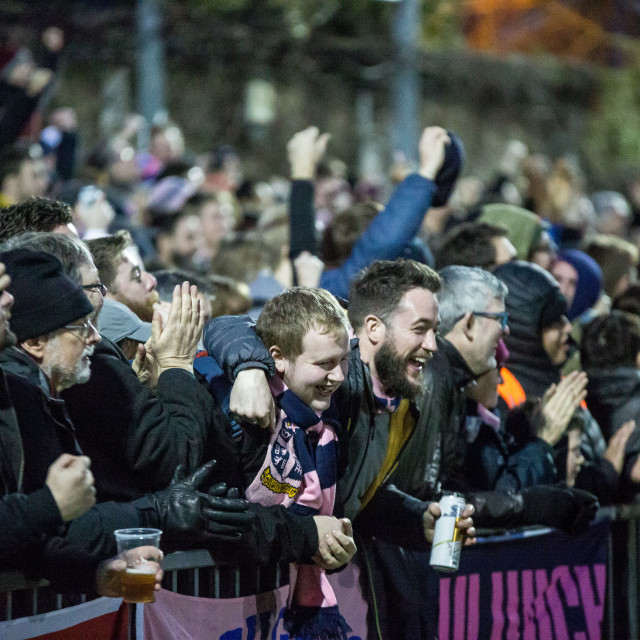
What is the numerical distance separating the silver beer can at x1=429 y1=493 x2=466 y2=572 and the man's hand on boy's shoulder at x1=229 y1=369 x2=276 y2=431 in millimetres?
803

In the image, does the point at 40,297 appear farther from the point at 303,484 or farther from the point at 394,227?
the point at 394,227

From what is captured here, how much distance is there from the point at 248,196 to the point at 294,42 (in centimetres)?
786

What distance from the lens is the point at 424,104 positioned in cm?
2117

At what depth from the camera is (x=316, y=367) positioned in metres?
3.94

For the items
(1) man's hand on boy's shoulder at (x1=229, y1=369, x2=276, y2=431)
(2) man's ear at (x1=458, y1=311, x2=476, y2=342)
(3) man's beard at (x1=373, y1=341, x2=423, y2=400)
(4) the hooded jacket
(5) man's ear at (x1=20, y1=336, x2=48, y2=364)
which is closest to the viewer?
(5) man's ear at (x1=20, y1=336, x2=48, y2=364)

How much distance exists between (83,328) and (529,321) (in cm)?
303

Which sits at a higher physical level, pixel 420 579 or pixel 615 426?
pixel 615 426

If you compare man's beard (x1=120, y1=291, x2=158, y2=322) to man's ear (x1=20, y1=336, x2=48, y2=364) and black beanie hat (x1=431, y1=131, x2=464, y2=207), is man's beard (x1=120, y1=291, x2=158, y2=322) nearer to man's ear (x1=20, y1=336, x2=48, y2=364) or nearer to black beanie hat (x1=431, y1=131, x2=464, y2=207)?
man's ear (x1=20, y1=336, x2=48, y2=364)

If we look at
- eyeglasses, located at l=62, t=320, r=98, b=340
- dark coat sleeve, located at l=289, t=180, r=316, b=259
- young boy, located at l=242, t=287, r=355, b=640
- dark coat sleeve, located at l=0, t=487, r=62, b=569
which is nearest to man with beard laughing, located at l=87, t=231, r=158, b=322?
young boy, located at l=242, t=287, r=355, b=640

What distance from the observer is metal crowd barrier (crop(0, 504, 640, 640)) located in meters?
3.31

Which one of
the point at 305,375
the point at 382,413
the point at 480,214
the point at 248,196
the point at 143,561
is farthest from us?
the point at 248,196

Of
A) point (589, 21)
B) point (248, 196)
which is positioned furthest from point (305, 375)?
point (589, 21)

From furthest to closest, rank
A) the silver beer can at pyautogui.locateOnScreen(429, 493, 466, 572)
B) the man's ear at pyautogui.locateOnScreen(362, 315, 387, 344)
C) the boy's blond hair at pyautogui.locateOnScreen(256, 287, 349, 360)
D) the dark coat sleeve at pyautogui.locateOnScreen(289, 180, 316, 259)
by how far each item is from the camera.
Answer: the dark coat sleeve at pyautogui.locateOnScreen(289, 180, 316, 259), the man's ear at pyautogui.locateOnScreen(362, 315, 387, 344), the silver beer can at pyautogui.locateOnScreen(429, 493, 466, 572), the boy's blond hair at pyautogui.locateOnScreen(256, 287, 349, 360)

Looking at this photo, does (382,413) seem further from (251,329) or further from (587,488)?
(587,488)
